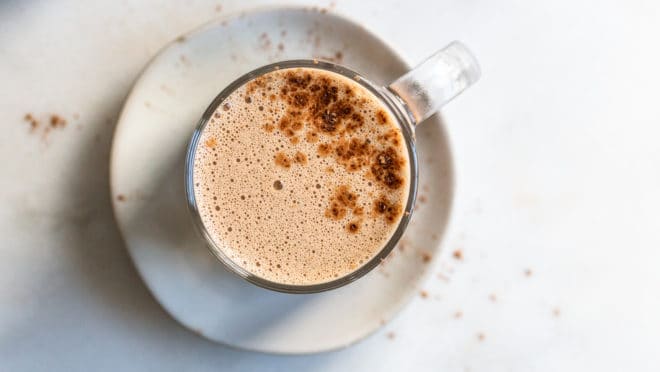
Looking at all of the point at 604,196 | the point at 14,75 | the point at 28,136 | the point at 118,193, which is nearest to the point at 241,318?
the point at 118,193

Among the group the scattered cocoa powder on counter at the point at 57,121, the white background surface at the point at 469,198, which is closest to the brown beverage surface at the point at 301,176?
the white background surface at the point at 469,198

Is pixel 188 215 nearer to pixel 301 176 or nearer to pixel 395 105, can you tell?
pixel 301 176

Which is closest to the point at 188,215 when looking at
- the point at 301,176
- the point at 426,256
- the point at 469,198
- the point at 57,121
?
the point at 301,176

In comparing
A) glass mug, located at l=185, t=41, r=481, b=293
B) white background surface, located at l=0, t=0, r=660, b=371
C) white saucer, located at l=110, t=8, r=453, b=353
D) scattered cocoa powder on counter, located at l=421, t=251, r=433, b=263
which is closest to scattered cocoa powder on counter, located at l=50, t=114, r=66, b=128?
white background surface, located at l=0, t=0, r=660, b=371

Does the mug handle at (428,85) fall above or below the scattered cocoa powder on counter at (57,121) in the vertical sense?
below

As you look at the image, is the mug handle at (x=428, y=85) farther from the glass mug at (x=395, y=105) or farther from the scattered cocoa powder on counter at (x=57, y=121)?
the scattered cocoa powder on counter at (x=57, y=121)

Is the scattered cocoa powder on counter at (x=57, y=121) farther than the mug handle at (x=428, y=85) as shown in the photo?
Yes
